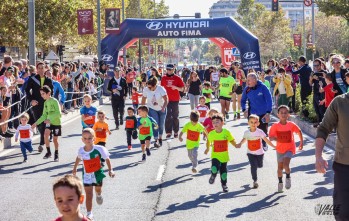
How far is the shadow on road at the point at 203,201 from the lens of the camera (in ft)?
30.8

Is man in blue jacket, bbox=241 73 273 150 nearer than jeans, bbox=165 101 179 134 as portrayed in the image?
Yes

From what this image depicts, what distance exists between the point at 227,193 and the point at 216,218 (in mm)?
1790

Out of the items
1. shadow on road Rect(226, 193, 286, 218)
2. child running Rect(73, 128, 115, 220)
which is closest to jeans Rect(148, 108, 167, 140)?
shadow on road Rect(226, 193, 286, 218)

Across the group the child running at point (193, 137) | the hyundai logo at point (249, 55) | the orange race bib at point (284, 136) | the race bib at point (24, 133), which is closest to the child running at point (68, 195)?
the orange race bib at point (284, 136)

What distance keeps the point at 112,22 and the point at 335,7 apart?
10.8m

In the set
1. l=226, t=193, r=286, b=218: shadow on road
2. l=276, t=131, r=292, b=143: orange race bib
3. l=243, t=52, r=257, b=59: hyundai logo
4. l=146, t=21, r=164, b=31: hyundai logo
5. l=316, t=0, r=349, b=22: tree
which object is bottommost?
l=226, t=193, r=286, b=218: shadow on road

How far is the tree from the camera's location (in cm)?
3334

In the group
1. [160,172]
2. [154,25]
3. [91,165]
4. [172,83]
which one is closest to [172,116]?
[172,83]

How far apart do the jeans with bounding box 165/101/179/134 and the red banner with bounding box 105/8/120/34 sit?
1471 cm

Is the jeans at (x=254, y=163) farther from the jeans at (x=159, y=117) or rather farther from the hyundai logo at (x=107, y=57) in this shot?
the hyundai logo at (x=107, y=57)

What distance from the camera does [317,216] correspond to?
29.0 ft

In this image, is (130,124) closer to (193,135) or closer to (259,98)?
(259,98)

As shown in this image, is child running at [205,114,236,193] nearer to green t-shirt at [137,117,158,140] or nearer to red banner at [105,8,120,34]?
green t-shirt at [137,117,158,140]

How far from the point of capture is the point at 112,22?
33.7 m
